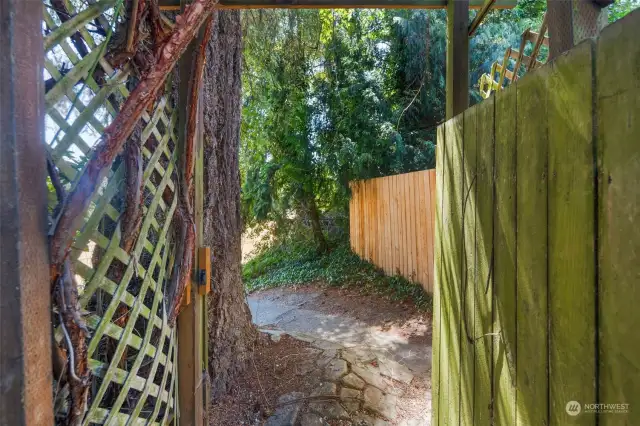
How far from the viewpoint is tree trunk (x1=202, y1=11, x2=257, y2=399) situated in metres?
2.68

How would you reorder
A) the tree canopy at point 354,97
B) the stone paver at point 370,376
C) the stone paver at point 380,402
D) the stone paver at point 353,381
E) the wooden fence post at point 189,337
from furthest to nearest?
the tree canopy at point 354,97, the stone paver at point 370,376, the stone paver at point 353,381, the stone paver at point 380,402, the wooden fence post at point 189,337

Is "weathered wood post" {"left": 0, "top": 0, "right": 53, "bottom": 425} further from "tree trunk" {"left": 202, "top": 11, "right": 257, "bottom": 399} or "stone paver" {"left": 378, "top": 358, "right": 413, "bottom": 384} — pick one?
"stone paver" {"left": 378, "top": 358, "right": 413, "bottom": 384}

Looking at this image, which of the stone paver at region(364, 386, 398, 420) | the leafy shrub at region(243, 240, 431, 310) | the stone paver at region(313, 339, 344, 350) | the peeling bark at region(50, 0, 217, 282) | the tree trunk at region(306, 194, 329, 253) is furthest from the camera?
the tree trunk at region(306, 194, 329, 253)

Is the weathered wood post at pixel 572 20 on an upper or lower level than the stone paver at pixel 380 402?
upper

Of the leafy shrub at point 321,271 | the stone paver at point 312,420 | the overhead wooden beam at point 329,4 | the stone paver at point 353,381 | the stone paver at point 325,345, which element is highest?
the overhead wooden beam at point 329,4

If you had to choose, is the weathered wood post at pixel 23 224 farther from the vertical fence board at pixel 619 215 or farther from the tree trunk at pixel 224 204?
the tree trunk at pixel 224 204

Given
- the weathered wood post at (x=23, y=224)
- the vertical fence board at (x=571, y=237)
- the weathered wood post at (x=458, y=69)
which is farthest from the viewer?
the weathered wood post at (x=458, y=69)

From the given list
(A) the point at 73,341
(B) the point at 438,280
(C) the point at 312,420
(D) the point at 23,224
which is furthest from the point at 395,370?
(D) the point at 23,224

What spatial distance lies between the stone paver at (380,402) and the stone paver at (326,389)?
0.85 feet

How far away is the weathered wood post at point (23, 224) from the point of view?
2.71ft

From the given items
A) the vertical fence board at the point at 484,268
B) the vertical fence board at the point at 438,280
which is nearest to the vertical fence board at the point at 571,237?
the vertical fence board at the point at 484,268

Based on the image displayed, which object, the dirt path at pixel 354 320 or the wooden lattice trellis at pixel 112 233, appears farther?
the dirt path at pixel 354 320

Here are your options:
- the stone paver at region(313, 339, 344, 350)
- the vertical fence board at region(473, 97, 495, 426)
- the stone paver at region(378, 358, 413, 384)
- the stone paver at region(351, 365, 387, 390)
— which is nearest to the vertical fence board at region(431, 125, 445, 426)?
the vertical fence board at region(473, 97, 495, 426)

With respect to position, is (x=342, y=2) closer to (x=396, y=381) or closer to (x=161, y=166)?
(x=161, y=166)
